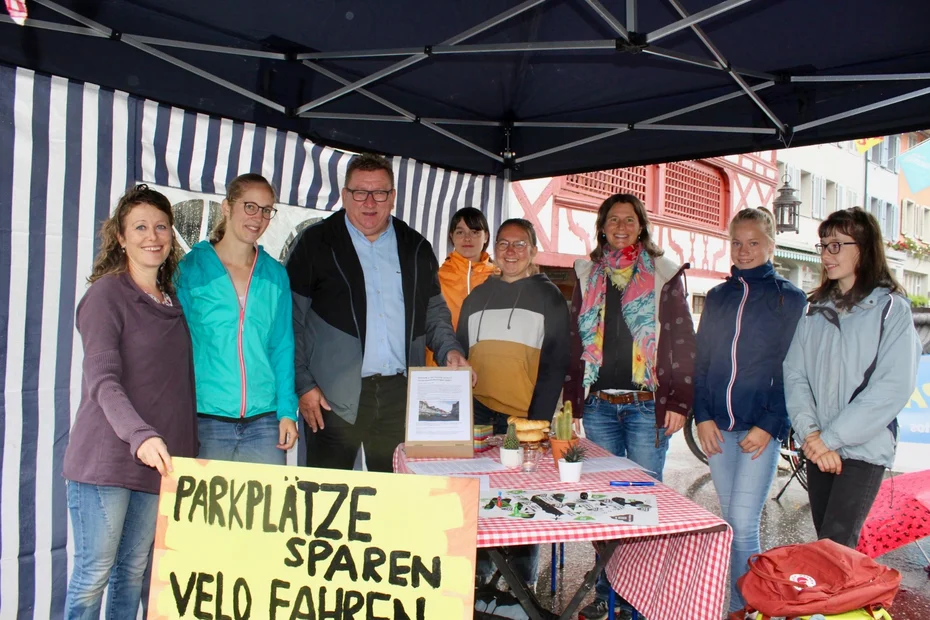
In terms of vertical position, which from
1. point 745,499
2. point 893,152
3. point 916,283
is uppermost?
point 893,152

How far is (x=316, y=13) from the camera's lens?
2.57m

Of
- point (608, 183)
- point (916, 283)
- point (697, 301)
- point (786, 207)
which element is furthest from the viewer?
point (916, 283)

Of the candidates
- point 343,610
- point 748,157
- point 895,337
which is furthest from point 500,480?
point 748,157

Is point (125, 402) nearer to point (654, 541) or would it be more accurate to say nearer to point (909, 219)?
point (654, 541)

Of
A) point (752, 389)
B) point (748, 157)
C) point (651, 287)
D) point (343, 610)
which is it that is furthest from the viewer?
point (748, 157)

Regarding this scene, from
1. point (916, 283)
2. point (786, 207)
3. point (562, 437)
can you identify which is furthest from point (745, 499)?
point (916, 283)

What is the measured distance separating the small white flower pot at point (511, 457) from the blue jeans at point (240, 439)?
2.79ft

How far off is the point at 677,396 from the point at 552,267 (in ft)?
27.2

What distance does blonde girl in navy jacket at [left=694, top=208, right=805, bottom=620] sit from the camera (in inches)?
99.5

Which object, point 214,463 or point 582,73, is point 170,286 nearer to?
point 214,463

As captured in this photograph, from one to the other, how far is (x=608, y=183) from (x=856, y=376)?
9400mm

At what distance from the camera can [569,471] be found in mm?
2109

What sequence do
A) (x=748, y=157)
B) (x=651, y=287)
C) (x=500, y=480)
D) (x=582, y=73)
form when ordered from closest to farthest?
(x=500, y=480) → (x=651, y=287) → (x=582, y=73) → (x=748, y=157)

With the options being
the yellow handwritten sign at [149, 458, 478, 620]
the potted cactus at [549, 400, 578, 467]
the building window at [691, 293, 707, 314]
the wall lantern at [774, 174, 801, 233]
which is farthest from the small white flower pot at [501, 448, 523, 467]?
the building window at [691, 293, 707, 314]
